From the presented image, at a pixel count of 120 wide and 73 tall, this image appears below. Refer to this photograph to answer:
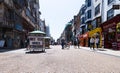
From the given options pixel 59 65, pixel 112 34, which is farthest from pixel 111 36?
pixel 59 65

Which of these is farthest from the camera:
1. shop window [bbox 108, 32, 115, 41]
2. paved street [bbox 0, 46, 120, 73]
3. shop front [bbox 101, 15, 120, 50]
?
shop window [bbox 108, 32, 115, 41]

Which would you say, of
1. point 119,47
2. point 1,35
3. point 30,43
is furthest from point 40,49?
point 1,35

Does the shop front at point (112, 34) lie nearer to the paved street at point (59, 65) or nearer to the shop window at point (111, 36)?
the shop window at point (111, 36)

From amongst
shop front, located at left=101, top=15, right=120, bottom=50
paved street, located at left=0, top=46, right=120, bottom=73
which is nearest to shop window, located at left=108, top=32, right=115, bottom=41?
shop front, located at left=101, top=15, right=120, bottom=50

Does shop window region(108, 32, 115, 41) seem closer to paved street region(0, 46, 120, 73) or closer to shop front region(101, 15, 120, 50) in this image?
shop front region(101, 15, 120, 50)

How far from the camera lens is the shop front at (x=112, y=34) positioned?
1357 inches

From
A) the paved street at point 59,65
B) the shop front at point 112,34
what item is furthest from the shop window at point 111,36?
the paved street at point 59,65

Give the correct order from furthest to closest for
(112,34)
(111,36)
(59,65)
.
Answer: (111,36) < (112,34) < (59,65)

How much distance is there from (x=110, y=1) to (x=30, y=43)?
53.5 feet

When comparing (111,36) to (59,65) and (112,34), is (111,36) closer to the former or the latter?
(112,34)

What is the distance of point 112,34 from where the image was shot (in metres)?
37.8

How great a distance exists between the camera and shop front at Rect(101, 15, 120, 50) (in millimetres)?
34463

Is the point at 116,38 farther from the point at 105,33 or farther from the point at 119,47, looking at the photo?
the point at 105,33

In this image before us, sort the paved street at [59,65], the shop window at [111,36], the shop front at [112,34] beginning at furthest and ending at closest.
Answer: the shop window at [111,36] < the shop front at [112,34] < the paved street at [59,65]
